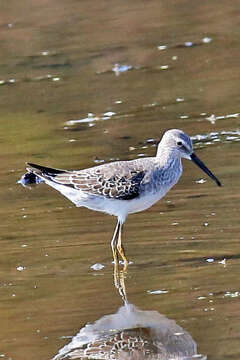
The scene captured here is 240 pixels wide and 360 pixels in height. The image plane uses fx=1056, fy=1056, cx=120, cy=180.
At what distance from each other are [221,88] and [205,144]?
1.96 metres

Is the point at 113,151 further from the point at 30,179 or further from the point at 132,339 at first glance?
the point at 132,339

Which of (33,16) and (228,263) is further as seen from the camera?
(33,16)

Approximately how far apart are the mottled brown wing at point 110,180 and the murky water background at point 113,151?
17.0 inches

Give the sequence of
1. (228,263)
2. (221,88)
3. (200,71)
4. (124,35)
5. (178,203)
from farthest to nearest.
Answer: (124,35) → (200,71) → (221,88) → (178,203) → (228,263)

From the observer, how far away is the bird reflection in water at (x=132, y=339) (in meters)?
6.65

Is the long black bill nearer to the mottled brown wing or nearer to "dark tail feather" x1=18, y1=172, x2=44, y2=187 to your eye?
the mottled brown wing

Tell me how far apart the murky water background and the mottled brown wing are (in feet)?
1.41

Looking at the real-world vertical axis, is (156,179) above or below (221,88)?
above

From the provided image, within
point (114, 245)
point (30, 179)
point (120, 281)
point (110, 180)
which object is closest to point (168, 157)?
point (110, 180)

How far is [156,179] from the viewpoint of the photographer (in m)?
8.56

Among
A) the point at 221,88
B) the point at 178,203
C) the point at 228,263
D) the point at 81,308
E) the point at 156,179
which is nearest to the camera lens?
the point at 81,308

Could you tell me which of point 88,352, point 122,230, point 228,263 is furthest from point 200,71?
point 88,352

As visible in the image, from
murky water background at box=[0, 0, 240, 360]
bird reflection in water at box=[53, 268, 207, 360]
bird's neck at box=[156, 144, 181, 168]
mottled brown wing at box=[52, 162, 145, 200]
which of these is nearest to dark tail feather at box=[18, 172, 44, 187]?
murky water background at box=[0, 0, 240, 360]

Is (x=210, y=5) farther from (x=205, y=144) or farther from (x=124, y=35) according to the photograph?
(x=205, y=144)
